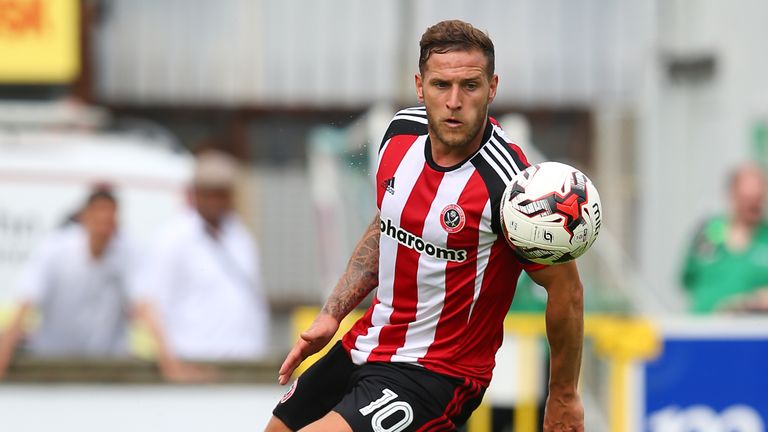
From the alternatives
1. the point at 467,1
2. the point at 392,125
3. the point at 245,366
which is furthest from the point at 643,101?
the point at 392,125

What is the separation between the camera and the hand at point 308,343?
495cm

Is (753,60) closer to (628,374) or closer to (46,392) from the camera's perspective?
(628,374)

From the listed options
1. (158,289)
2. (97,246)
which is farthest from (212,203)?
(97,246)

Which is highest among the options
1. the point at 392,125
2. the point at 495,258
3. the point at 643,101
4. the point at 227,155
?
the point at 392,125

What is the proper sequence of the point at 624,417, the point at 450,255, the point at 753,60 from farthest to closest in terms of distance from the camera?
the point at 753,60 < the point at 624,417 < the point at 450,255

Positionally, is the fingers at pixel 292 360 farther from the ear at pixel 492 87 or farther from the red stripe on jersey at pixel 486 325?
the ear at pixel 492 87

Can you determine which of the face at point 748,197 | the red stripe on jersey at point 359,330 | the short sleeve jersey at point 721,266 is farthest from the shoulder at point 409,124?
the short sleeve jersey at point 721,266

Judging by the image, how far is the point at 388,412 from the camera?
15.6 ft

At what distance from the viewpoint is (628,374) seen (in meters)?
8.80

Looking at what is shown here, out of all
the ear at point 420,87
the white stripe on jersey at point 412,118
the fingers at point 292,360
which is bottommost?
the fingers at point 292,360

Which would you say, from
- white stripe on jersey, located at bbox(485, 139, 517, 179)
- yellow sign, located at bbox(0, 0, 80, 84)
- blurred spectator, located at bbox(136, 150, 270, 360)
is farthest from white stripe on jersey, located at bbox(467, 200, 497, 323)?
yellow sign, located at bbox(0, 0, 80, 84)

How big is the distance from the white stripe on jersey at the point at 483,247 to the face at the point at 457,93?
0.79 feet

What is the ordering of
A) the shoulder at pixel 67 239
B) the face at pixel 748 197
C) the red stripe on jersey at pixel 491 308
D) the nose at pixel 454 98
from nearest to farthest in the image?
1. the nose at pixel 454 98
2. the red stripe on jersey at pixel 491 308
3. the shoulder at pixel 67 239
4. the face at pixel 748 197

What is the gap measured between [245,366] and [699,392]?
2697 millimetres
